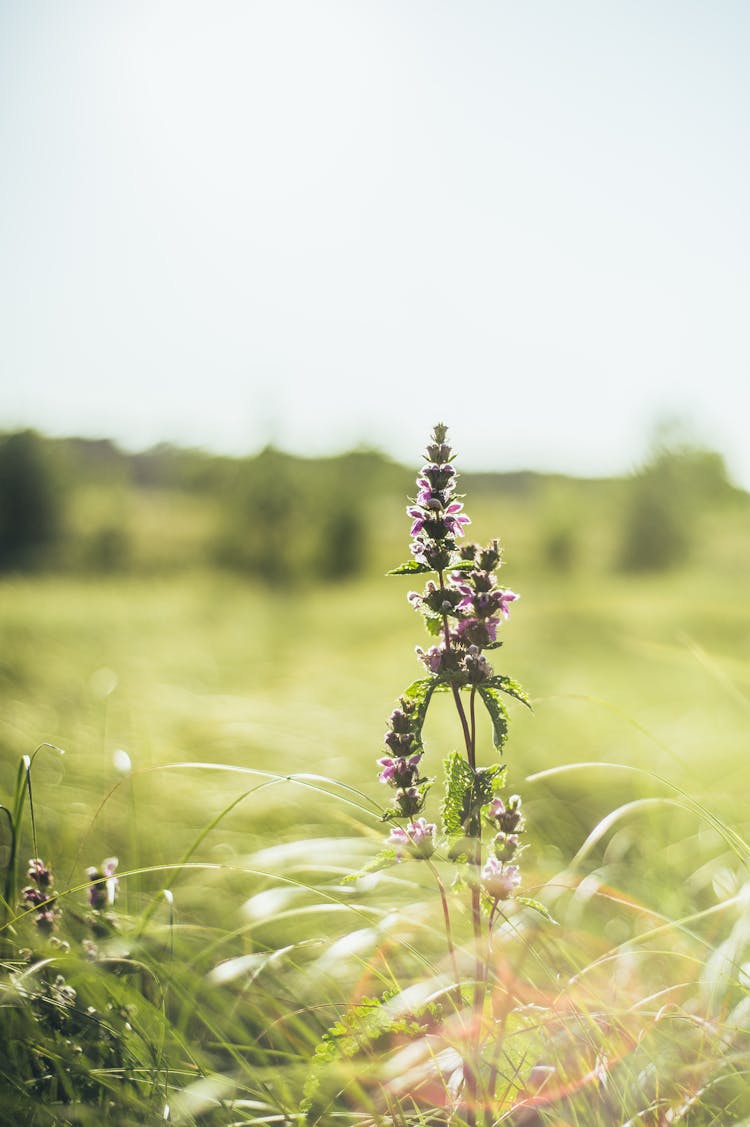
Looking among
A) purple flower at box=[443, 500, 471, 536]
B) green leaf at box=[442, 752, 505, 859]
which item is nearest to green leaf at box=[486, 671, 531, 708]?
green leaf at box=[442, 752, 505, 859]

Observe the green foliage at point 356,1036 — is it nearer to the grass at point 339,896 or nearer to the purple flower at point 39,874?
the grass at point 339,896

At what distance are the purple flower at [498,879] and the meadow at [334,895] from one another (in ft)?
0.22

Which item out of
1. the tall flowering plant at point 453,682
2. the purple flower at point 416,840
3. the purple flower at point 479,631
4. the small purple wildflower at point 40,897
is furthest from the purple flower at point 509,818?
the small purple wildflower at point 40,897

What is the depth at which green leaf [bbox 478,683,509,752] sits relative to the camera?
102 cm

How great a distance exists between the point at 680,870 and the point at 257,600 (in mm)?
9306

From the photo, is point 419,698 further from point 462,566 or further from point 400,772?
point 462,566

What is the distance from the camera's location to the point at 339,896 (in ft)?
6.42

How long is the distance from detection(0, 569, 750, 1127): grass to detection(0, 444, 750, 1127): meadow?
0.01 metres

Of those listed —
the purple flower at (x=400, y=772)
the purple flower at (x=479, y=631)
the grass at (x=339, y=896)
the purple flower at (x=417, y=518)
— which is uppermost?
the purple flower at (x=417, y=518)

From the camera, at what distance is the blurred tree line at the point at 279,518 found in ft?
56.1

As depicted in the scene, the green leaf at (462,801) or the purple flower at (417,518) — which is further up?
the purple flower at (417,518)

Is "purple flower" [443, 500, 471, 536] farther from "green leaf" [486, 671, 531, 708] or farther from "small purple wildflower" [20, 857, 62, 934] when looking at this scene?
"small purple wildflower" [20, 857, 62, 934]

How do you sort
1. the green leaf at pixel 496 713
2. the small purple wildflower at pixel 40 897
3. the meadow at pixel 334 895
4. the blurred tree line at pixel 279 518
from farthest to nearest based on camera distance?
the blurred tree line at pixel 279 518 → the small purple wildflower at pixel 40 897 → the meadow at pixel 334 895 → the green leaf at pixel 496 713

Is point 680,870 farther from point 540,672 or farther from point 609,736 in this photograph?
point 540,672
